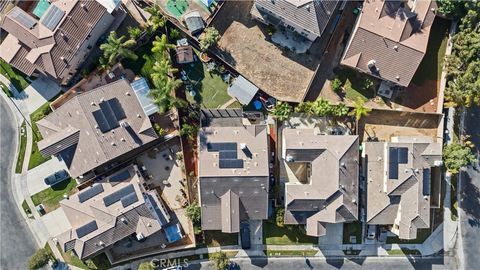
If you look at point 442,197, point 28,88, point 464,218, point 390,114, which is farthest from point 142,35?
point 464,218

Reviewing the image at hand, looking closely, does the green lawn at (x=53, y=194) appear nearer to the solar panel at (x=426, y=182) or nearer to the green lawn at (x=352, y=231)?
the green lawn at (x=352, y=231)

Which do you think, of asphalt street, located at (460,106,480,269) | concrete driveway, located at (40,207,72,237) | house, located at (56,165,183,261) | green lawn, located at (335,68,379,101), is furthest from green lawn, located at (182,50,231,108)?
asphalt street, located at (460,106,480,269)

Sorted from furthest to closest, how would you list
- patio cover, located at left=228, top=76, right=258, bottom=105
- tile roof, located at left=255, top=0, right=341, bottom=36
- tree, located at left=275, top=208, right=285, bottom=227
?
tree, located at left=275, top=208, right=285, bottom=227 → patio cover, located at left=228, top=76, right=258, bottom=105 → tile roof, located at left=255, top=0, right=341, bottom=36

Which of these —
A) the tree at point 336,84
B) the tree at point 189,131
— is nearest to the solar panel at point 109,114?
the tree at point 189,131

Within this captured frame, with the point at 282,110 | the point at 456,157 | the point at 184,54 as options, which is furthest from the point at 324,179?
the point at 184,54

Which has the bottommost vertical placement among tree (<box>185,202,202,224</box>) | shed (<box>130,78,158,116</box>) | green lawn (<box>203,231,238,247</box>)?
green lawn (<box>203,231,238,247</box>)

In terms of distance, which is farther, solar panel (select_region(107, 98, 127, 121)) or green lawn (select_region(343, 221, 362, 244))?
green lawn (select_region(343, 221, 362, 244))

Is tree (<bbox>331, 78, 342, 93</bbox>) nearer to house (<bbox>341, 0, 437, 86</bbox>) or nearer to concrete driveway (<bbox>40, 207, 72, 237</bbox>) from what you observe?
house (<bbox>341, 0, 437, 86</bbox>)
